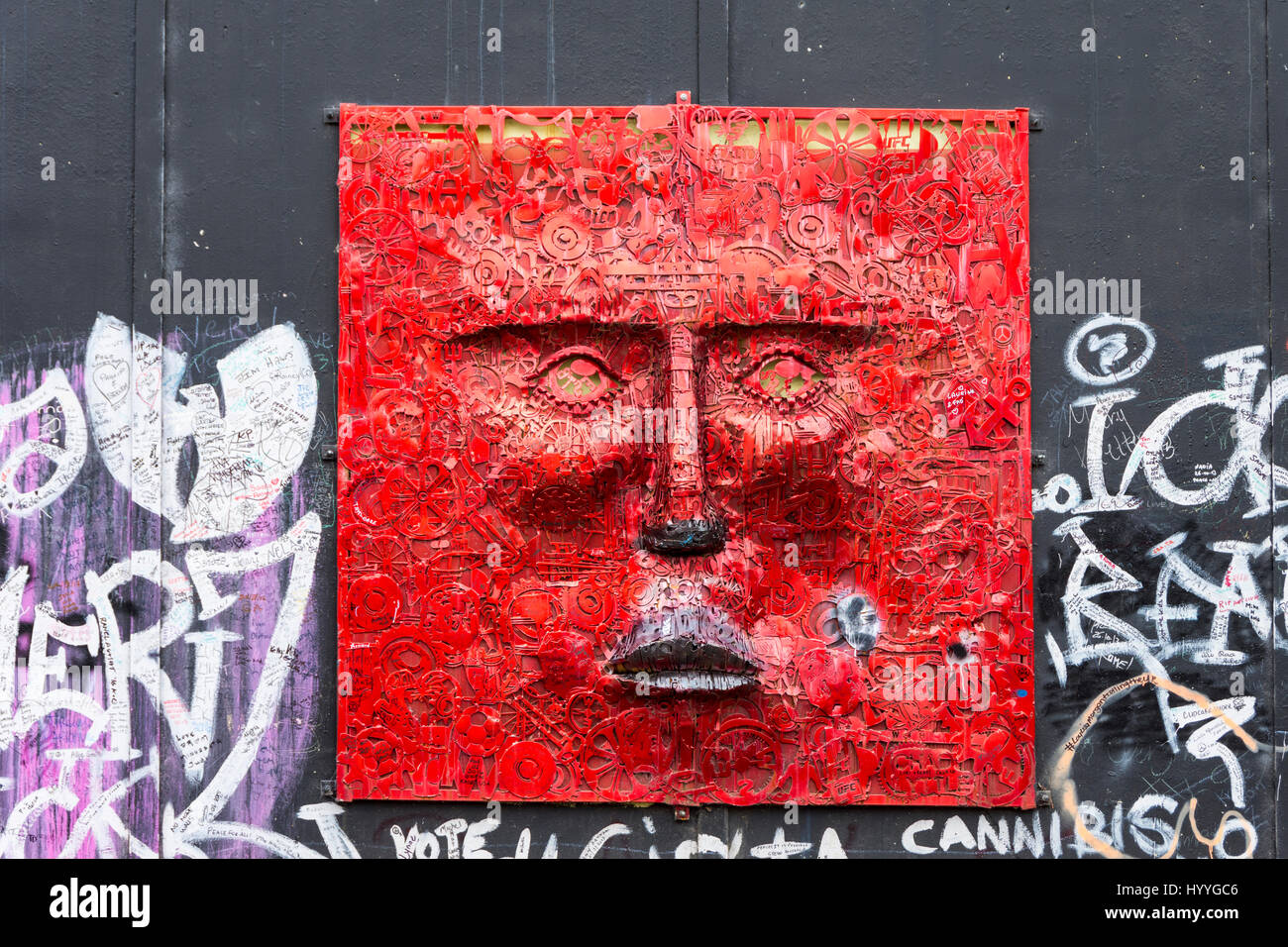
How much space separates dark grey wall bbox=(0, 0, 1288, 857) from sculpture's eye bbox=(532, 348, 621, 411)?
0.96 meters

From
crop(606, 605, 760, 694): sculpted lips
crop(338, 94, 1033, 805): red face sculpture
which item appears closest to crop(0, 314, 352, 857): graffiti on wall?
crop(338, 94, 1033, 805): red face sculpture

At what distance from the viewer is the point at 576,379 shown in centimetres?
451

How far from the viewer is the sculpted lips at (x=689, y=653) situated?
14.2ft

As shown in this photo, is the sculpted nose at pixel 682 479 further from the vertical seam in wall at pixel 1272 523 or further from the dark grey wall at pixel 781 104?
the vertical seam in wall at pixel 1272 523

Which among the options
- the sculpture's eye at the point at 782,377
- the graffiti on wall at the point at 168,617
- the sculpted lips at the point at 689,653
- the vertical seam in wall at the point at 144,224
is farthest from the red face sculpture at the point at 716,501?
the vertical seam in wall at the point at 144,224

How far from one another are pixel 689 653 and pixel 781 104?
2390 millimetres

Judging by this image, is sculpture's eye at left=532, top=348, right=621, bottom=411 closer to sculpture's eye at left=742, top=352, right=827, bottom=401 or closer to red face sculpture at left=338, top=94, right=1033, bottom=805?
red face sculpture at left=338, top=94, right=1033, bottom=805

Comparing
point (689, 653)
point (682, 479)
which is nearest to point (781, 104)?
point (682, 479)

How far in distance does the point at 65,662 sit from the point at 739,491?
9.84 feet

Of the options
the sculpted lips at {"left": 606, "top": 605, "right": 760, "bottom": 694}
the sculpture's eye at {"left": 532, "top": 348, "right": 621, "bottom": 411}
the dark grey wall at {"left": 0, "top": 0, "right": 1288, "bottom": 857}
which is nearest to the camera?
the sculpted lips at {"left": 606, "top": 605, "right": 760, "bottom": 694}

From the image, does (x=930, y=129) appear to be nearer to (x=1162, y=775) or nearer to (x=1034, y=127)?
(x=1034, y=127)

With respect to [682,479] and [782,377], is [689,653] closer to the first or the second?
[682,479]

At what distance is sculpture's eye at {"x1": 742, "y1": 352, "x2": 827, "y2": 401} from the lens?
4.50 m
